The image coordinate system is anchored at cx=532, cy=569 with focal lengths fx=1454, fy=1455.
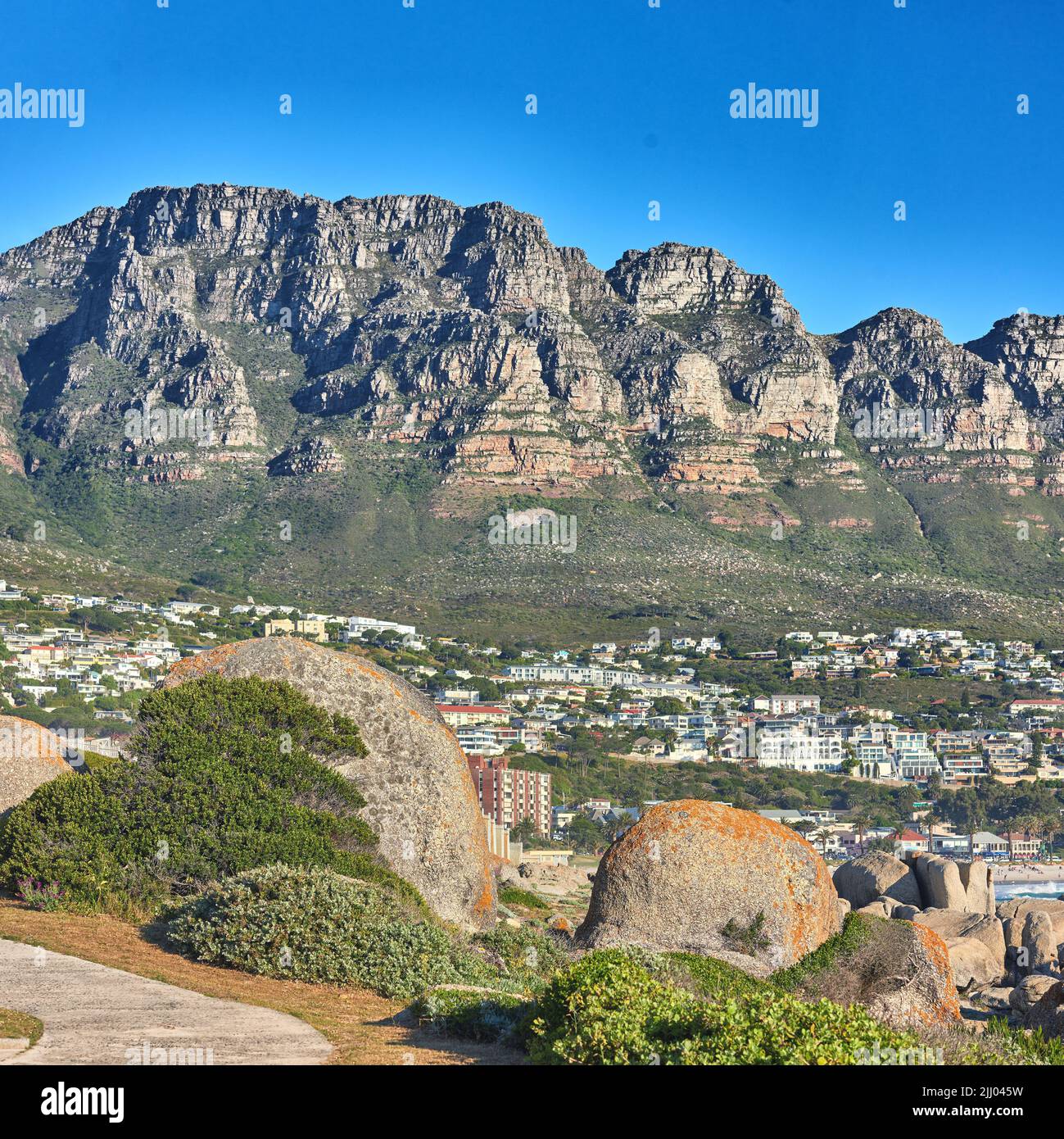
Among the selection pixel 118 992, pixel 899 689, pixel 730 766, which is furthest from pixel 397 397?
pixel 118 992

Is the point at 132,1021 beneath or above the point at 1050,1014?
above

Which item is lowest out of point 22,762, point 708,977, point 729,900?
point 708,977

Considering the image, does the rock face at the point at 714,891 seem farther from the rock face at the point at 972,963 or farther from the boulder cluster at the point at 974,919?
the rock face at the point at 972,963

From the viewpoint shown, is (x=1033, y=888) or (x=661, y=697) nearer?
(x=1033, y=888)

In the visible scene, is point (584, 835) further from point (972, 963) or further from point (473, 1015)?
point (473, 1015)

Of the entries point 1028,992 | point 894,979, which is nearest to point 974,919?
point 1028,992

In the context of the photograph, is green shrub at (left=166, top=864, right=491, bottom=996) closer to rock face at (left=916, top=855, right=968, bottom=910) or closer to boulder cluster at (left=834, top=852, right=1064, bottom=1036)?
boulder cluster at (left=834, top=852, right=1064, bottom=1036)

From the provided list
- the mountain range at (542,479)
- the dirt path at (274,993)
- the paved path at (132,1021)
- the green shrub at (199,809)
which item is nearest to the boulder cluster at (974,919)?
the green shrub at (199,809)
